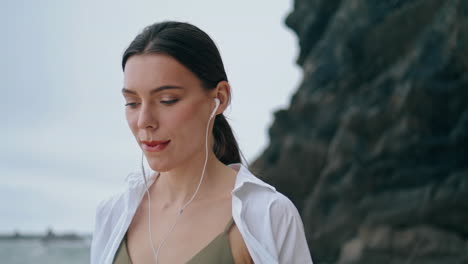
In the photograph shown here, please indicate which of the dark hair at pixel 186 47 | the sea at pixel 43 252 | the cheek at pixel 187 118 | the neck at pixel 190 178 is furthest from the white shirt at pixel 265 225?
the sea at pixel 43 252

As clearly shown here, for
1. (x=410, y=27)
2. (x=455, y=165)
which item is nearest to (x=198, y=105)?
(x=455, y=165)

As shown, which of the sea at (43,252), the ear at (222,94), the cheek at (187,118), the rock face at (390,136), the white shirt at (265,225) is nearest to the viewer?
the white shirt at (265,225)

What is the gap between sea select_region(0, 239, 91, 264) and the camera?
49.7 m

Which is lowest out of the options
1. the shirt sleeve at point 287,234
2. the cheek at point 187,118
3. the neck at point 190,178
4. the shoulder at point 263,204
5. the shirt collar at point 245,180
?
the shirt sleeve at point 287,234

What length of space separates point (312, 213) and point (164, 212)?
16317 millimetres

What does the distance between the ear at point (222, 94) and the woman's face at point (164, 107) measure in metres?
0.05

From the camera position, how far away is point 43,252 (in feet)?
180

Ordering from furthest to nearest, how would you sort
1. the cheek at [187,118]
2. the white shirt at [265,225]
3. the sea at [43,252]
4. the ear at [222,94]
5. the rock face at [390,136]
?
the sea at [43,252], the rock face at [390,136], the ear at [222,94], the cheek at [187,118], the white shirt at [265,225]

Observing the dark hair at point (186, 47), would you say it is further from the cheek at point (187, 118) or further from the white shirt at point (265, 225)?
the white shirt at point (265, 225)

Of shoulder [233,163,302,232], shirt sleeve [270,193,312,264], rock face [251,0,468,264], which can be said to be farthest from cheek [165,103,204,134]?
rock face [251,0,468,264]

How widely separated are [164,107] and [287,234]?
1.62 feet

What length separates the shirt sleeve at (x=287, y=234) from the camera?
1967 millimetres

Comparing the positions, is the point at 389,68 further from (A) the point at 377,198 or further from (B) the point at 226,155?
(B) the point at 226,155

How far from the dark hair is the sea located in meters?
48.0
